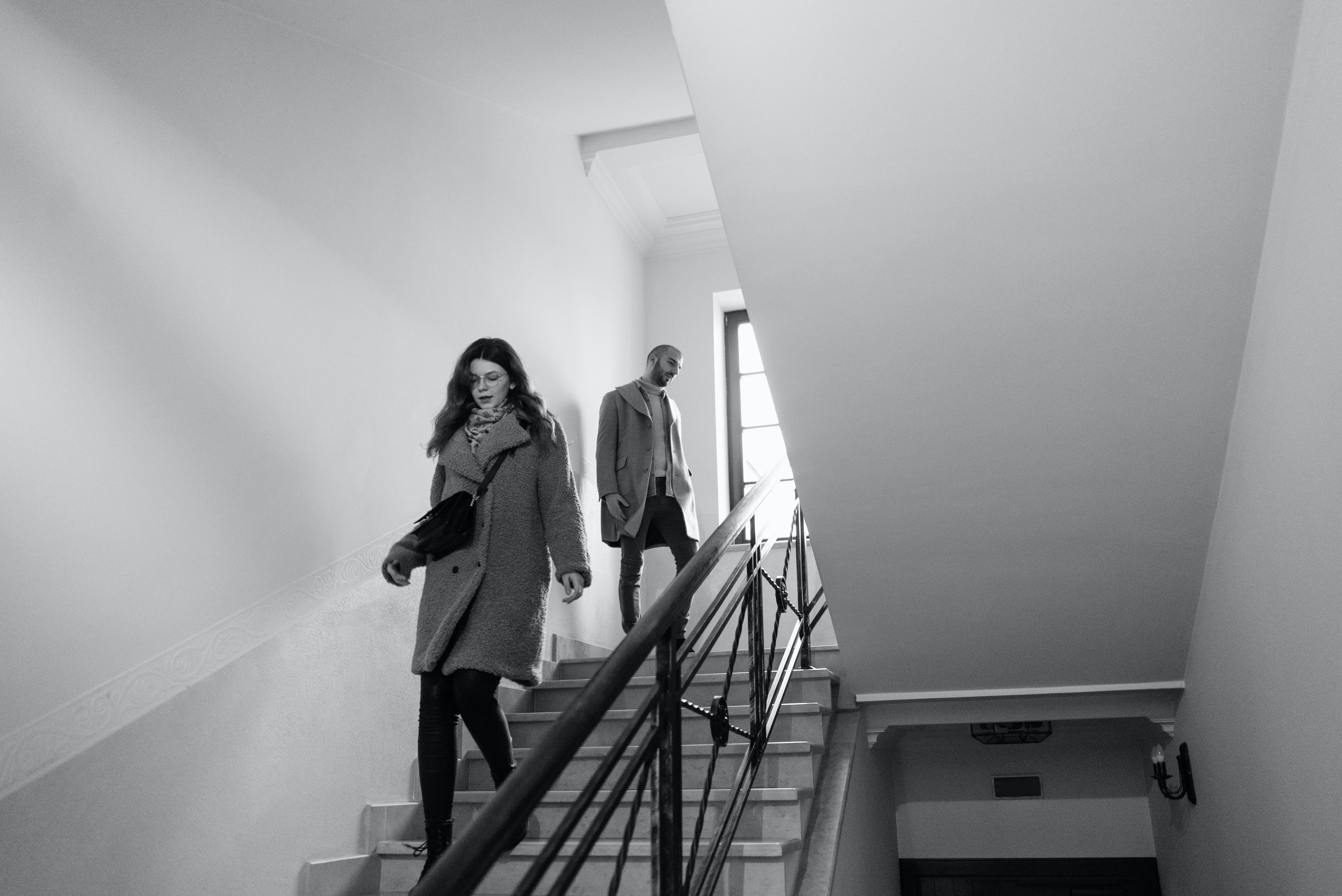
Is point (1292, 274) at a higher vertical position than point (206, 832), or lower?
higher

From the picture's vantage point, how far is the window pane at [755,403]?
633 cm

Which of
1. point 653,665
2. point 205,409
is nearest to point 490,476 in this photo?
point 205,409

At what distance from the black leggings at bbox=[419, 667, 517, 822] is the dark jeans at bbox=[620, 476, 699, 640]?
1761 millimetres

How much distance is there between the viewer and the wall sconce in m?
3.31

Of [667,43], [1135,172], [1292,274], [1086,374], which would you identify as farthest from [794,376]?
[667,43]

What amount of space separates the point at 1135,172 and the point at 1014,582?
139cm

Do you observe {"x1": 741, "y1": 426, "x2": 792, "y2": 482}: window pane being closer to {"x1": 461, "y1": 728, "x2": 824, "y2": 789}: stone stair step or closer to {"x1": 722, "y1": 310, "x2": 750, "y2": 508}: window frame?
{"x1": 722, "y1": 310, "x2": 750, "y2": 508}: window frame

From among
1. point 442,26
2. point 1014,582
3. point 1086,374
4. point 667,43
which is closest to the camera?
point 1086,374

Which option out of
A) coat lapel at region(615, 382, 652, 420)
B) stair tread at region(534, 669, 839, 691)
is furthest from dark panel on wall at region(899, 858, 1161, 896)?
coat lapel at region(615, 382, 652, 420)

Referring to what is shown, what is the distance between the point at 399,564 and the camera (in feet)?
8.27

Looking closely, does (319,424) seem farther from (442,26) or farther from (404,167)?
(442,26)

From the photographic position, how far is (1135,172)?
2.01 metres

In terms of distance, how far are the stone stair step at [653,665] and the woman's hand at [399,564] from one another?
148cm

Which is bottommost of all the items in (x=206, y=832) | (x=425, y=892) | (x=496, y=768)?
(x=206, y=832)
